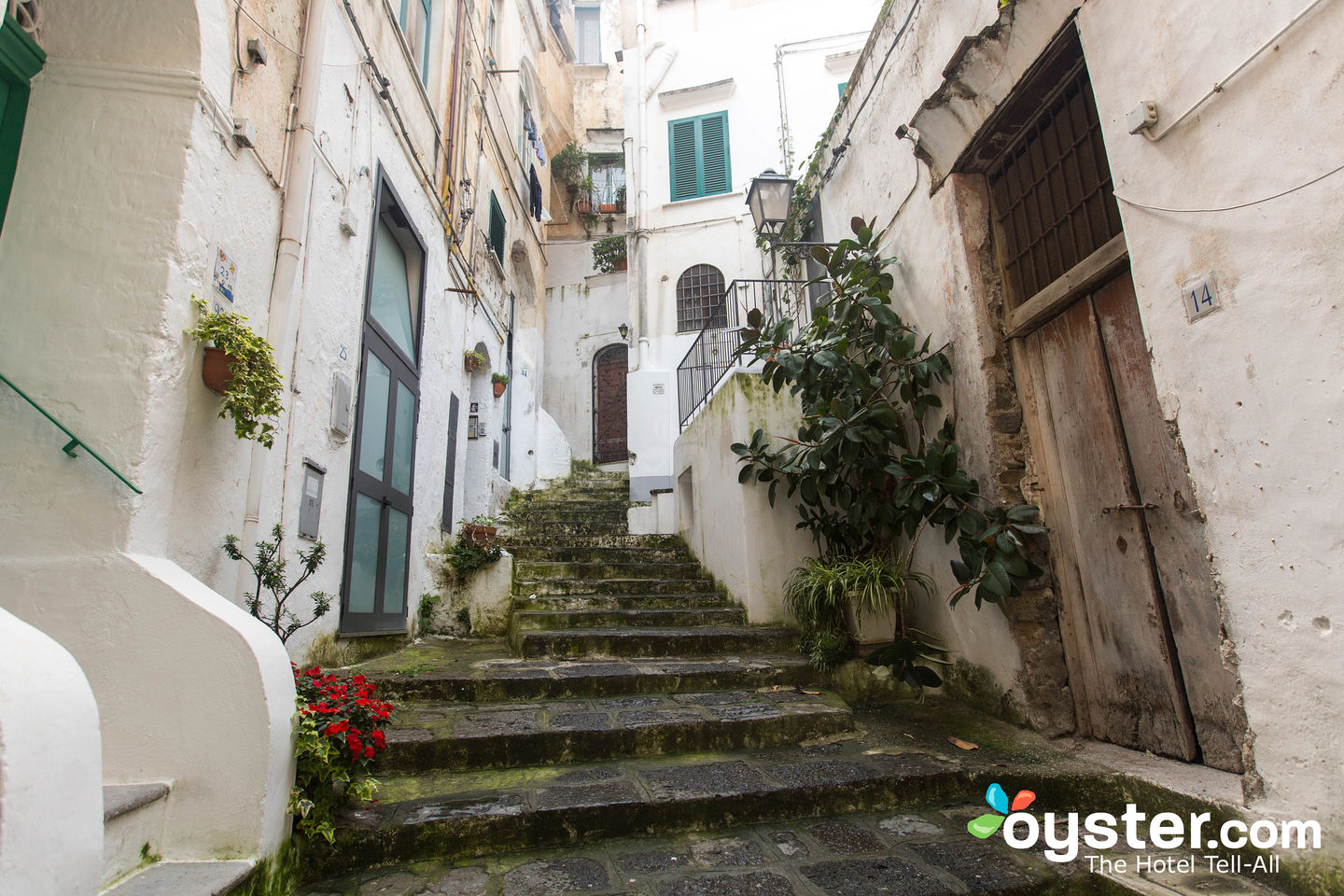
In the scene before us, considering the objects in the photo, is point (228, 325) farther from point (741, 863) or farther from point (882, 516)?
point (882, 516)

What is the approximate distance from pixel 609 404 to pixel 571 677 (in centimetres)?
986

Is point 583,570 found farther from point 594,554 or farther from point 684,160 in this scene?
point 684,160

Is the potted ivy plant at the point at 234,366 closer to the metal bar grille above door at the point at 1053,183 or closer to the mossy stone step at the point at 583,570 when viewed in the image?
the metal bar grille above door at the point at 1053,183

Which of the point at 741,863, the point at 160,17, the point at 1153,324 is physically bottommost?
the point at 741,863

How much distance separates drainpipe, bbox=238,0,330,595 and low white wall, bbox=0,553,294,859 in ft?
3.19

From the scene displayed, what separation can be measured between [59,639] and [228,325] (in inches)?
49.2

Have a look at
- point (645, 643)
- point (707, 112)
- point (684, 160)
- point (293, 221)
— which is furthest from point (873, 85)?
point (707, 112)

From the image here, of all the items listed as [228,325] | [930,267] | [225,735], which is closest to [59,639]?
[225,735]

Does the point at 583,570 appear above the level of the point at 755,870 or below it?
above

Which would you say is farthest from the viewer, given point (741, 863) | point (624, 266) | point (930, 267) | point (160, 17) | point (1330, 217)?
point (624, 266)

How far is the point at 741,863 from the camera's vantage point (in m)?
2.50

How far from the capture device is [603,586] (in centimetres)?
656

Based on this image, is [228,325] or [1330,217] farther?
[228,325]

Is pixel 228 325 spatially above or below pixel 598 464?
below
